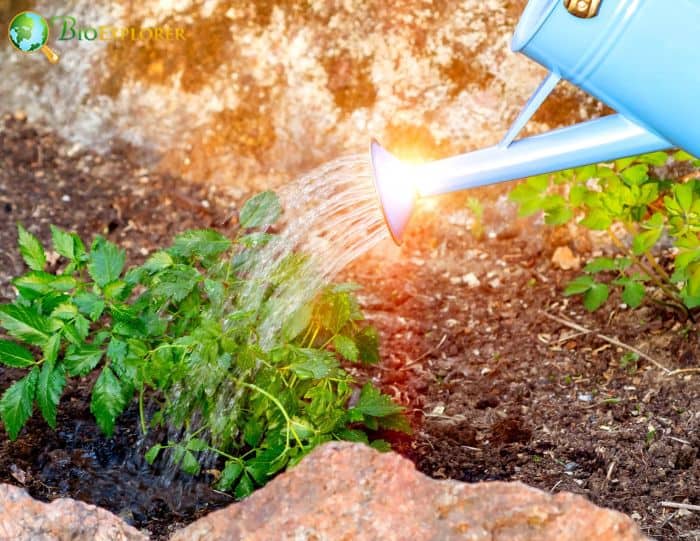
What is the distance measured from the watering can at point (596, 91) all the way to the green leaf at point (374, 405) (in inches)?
16.7

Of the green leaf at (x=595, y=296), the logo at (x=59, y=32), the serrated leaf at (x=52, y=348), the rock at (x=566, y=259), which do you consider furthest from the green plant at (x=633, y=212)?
the logo at (x=59, y=32)

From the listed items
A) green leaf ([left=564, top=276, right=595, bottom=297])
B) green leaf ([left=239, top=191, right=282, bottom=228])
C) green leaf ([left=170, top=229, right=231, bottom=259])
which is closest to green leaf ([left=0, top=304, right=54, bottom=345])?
green leaf ([left=170, top=229, right=231, bottom=259])

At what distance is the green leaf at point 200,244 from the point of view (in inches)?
73.2

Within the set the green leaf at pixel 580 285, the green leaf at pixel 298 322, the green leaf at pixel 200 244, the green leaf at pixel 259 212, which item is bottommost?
the green leaf at pixel 580 285

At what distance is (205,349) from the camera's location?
5.80ft

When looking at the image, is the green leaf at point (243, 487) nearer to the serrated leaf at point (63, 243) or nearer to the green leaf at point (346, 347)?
the green leaf at point (346, 347)

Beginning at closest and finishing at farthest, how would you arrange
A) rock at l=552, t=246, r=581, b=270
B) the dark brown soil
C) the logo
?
the dark brown soil, rock at l=552, t=246, r=581, b=270, the logo

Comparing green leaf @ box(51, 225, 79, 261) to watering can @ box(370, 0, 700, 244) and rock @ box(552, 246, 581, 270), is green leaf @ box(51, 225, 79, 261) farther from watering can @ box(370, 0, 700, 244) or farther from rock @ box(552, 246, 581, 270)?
rock @ box(552, 246, 581, 270)

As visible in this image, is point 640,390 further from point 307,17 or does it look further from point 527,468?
point 307,17

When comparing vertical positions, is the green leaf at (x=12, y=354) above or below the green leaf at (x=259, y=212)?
below

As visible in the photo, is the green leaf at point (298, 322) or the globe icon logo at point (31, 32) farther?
the globe icon logo at point (31, 32)

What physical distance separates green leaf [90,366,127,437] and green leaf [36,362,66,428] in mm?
75

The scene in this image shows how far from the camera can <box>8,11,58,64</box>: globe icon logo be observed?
3248 mm

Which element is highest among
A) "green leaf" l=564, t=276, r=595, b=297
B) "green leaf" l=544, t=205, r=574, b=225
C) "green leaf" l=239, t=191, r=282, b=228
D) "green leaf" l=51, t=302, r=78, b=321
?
"green leaf" l=239, t=191, r=282, b=228
